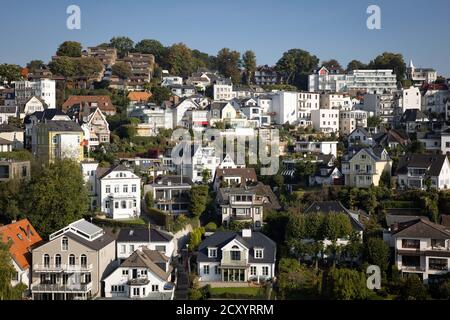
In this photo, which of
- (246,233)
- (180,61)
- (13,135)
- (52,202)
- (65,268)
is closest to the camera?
(65,268)

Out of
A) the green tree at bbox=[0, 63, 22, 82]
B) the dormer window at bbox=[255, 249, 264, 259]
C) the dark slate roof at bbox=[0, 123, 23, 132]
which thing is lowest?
the dormer window at bbox=[255, 249, 264, 259]

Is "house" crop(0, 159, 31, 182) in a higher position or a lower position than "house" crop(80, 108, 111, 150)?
lower

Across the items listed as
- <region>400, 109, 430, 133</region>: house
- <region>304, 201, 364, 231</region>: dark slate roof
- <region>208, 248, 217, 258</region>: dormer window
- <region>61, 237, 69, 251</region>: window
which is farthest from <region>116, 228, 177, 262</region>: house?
<region>400, 109, 430, 133</region>: house

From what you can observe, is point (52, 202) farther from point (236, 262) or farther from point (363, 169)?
point (363, 169)

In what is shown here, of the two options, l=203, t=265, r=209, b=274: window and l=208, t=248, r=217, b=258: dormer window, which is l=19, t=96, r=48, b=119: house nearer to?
l=208, t=248, r=217, b=258: dormer window

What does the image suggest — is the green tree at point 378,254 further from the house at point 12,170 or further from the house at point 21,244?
the house at point 12,170

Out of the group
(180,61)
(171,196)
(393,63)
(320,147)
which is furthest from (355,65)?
(171,196)

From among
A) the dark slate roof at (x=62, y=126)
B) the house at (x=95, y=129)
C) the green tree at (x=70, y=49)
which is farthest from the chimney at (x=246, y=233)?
the green tree at (x=70, y=49)
